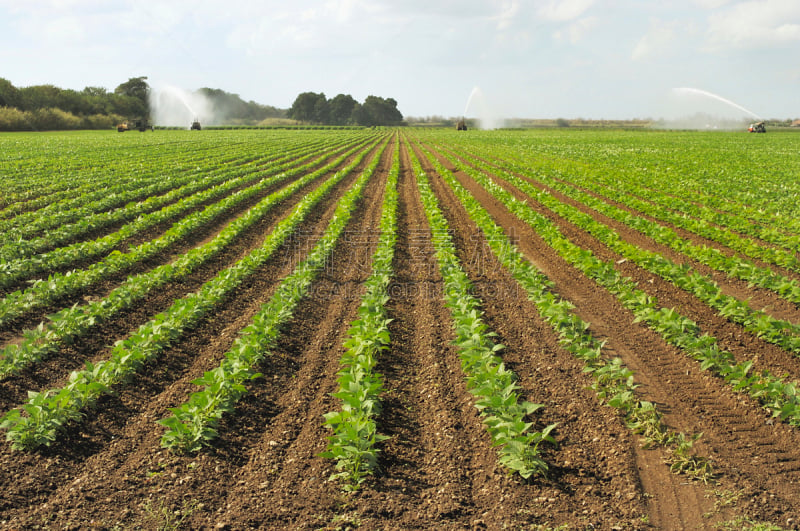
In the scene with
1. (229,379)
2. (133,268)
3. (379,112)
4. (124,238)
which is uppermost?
(379,112)

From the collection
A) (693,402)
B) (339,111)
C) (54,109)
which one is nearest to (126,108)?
(54,109)

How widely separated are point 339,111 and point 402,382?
13539 centimetres

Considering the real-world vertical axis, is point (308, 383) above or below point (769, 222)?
below

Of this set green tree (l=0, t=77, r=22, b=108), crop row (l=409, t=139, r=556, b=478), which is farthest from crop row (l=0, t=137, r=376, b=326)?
green tree (l=0, t=77, r=22, b=108)

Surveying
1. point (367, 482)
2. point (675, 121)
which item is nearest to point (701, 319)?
point (367, 482)

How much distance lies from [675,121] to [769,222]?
315 ft

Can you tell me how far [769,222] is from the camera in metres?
12.4

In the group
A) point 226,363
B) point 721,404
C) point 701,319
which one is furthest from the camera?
point 701,319

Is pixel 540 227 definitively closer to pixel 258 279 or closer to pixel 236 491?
pixel 258 279

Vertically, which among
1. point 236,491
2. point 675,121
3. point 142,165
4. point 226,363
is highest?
point 675,121

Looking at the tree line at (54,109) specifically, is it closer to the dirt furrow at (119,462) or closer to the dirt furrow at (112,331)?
the dirt furrow at (112,331)

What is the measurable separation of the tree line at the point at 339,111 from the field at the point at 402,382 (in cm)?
12562

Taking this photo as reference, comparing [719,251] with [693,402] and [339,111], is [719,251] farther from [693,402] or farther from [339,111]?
[339,111]

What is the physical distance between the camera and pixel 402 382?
209 inches
